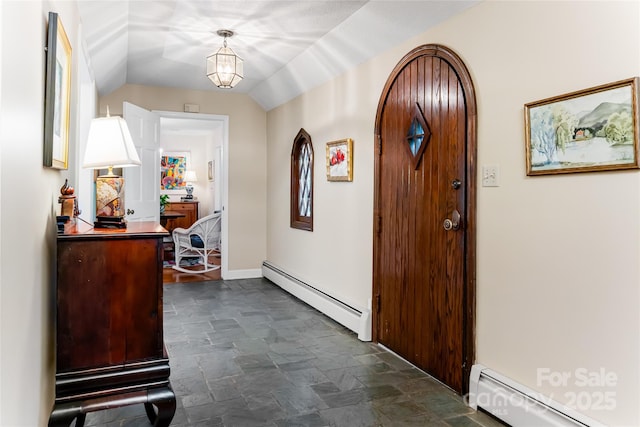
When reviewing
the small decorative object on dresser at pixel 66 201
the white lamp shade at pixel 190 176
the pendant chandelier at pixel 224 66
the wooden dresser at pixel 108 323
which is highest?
the pendant chandelier at pixel 224 66

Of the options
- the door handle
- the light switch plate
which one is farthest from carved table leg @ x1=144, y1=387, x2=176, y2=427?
the light switch plate

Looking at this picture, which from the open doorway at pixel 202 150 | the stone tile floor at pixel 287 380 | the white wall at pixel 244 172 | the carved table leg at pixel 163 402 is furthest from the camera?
the open doorway at pixel 202 150

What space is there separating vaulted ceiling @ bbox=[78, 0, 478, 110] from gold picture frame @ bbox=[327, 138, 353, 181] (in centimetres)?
68

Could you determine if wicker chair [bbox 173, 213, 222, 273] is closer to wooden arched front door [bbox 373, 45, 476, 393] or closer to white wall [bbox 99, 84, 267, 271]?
white wall [bbox 99, 84, 267, 271]

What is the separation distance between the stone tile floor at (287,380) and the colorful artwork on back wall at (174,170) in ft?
20.8

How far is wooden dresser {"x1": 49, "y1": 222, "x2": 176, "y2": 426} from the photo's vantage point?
180cm

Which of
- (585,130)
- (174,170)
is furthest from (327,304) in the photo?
(174,170)

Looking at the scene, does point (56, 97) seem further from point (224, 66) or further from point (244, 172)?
point (244, 172)

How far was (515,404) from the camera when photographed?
7.41 feet

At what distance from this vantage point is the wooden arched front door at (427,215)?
2.64m

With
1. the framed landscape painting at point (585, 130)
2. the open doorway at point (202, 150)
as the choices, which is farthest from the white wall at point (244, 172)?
the framed landscape painting at point (585, 130)

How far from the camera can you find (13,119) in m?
1.28

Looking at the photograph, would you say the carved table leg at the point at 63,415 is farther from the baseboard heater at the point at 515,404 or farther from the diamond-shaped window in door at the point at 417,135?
the diamond-shaped window in door at the point at 417,135

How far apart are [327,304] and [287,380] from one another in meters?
1.48
